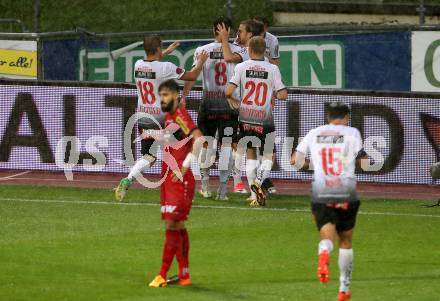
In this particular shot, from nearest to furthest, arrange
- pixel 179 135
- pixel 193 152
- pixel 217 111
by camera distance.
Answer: pixel 193 152
pixel 179 135
pixel 217 111

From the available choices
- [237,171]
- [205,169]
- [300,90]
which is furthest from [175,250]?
[300,90]

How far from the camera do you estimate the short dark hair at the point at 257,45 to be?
60.4 feet

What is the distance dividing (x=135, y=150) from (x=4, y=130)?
2.28 meters

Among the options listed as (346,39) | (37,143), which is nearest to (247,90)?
(37,143)

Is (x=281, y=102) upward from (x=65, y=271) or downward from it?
upward

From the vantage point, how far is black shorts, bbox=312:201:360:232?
12.4 metres

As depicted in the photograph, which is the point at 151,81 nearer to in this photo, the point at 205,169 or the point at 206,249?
the point at 205,169

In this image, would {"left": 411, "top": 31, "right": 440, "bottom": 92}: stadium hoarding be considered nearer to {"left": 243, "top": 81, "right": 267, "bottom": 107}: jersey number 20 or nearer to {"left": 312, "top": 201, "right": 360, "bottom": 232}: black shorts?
{"left": 243, "top": 81, "right": 267, "bottom": 107}: jersey number 20

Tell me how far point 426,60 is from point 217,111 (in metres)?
5.75

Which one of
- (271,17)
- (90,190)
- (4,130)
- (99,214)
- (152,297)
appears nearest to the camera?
(152,297)

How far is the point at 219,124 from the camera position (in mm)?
19797

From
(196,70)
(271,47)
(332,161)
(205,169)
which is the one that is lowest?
(205,169)

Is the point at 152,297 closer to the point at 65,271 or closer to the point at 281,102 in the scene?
the point at 65,271

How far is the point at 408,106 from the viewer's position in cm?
2108
